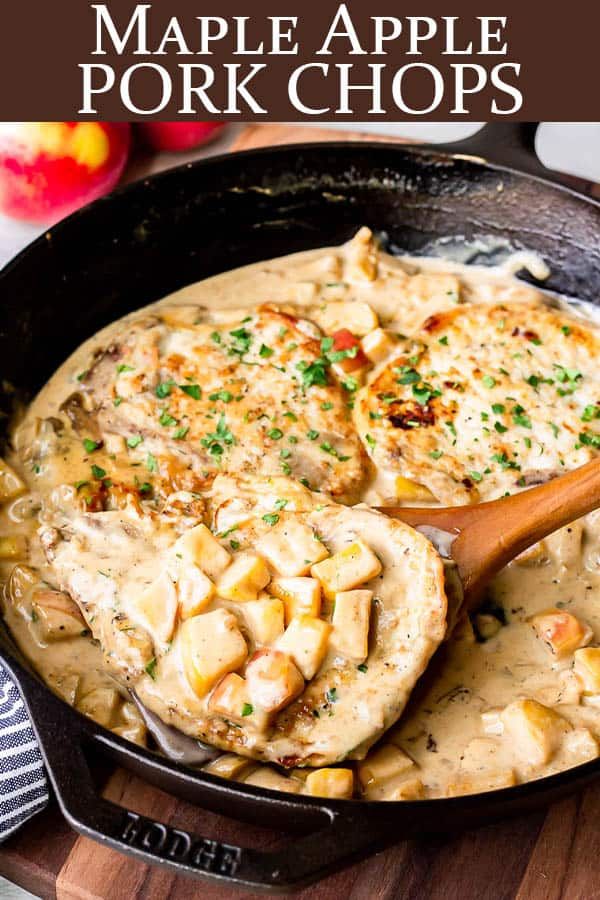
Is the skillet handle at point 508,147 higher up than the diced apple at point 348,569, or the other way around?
the skillet handle at point 508,147

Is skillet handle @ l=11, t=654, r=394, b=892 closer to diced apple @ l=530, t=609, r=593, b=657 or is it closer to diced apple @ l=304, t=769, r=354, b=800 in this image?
diced apple @ l=304, t=769, r=354, b=800

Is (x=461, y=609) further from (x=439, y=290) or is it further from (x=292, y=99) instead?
(x=292, y=99)

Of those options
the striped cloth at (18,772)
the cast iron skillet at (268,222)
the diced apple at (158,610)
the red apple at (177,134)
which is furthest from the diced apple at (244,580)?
the red apple at (177,134)

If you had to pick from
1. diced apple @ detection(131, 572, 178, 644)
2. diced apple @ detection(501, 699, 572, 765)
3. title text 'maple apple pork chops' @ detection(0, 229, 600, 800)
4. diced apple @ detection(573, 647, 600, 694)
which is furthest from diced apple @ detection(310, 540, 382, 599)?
diced apple @ detection(573, 647, 600, 694)

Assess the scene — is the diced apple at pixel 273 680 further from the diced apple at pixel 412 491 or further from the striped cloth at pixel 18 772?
the diced apple at pixel 412 491

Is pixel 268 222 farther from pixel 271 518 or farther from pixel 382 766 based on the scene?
pixel 382 766
